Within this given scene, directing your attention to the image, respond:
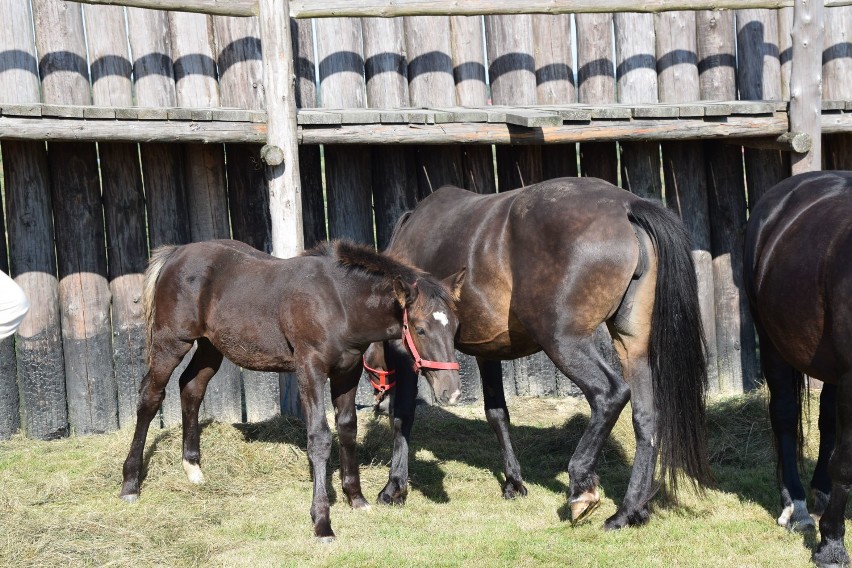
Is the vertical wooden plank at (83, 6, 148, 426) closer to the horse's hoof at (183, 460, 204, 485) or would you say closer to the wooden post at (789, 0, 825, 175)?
the horse's hoof at (183, 460, 204, 485)

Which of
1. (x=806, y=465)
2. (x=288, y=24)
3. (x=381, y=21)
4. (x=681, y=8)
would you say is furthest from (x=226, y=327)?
(x=681, y=8)

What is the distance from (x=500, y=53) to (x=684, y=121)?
179 centimetres

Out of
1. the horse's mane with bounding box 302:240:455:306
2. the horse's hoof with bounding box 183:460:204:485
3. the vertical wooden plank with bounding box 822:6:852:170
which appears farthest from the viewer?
the vertical wooden plank with bounding box 822:6:852:170

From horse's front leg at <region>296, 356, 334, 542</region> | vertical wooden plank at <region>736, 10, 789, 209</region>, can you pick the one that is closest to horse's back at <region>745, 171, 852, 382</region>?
horse's front leg at <region>296, 356, 334, 542</region>

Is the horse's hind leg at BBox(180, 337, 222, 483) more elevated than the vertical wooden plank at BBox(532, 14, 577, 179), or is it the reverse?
the vertical wooden plank at BBox(532, 14, 577, 179)

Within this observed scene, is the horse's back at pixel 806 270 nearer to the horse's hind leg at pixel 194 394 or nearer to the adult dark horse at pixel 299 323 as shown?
the adult dark horse at pixel 299 323

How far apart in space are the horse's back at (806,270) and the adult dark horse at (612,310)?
1.53ft

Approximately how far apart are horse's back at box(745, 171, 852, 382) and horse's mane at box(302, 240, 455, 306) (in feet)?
6.29

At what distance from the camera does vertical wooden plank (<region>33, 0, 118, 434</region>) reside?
26.5 ft

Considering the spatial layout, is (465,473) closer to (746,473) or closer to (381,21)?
(746,473)

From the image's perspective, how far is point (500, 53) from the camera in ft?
29.2

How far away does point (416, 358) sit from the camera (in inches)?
220

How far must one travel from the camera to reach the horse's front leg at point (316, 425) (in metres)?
5.89


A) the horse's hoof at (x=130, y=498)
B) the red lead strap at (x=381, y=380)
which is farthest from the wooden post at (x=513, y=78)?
the horse's hoof at (x=130, y=498)
